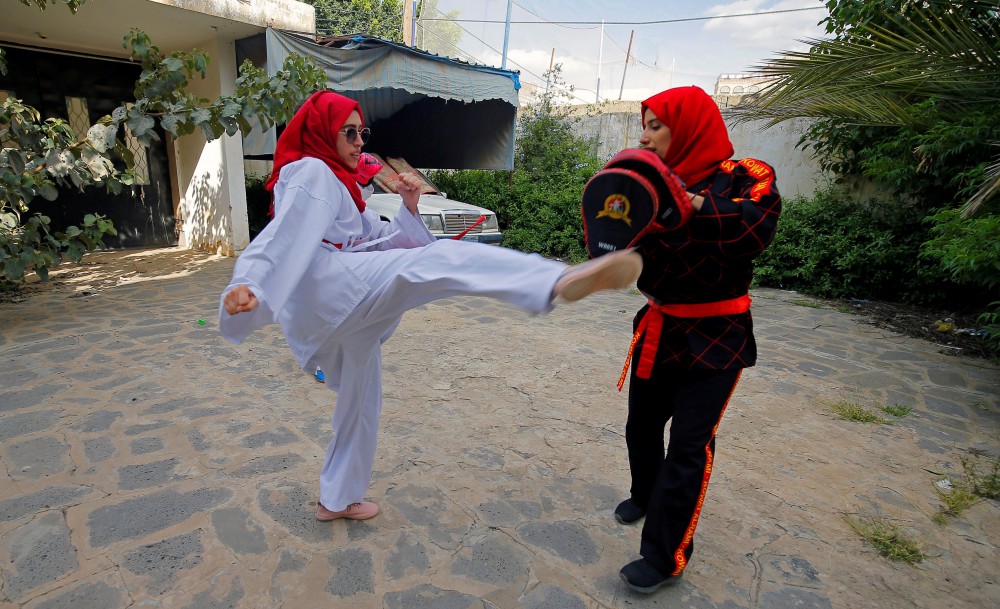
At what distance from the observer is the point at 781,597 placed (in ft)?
7.01

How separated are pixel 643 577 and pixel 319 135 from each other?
200 centimetres

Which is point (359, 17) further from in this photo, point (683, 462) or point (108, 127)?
point (683, 462)

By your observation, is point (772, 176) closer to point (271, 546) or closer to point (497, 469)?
point (497, 469)

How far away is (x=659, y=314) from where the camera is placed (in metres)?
2.11

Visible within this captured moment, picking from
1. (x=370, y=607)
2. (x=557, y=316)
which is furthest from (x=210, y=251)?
(x=370, y=607)

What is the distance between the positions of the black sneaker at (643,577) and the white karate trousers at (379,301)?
3.68 ft

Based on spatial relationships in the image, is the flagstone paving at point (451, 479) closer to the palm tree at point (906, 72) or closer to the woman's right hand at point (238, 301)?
the woman's right hand at point (238, 301)

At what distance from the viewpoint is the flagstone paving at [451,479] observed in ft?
7.04

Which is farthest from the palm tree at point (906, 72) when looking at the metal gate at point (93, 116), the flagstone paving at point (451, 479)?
the metal gate at point (93, 116)

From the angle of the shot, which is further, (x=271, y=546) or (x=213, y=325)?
(x=213, y=325)

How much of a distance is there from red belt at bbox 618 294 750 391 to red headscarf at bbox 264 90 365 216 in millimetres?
1222

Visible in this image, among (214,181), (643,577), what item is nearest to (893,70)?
(643,577)

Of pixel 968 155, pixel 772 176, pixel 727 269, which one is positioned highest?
pixel 968 155

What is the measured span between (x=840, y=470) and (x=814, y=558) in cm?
96
